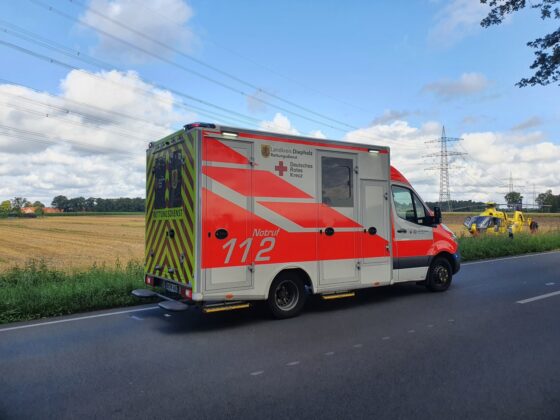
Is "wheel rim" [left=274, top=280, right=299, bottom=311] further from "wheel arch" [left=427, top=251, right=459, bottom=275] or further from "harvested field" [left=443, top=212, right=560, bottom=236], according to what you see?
"harvested field" [left=443, top=212, right=560, bottom=236]

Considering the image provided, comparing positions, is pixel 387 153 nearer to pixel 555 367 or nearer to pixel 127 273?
pixel 555 367

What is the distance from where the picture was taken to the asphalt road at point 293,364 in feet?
12.6

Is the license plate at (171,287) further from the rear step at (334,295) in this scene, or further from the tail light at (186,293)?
the rear step at (334,295)

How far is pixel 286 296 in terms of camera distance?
725 centimetres

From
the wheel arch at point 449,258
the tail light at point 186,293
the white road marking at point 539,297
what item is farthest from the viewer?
the wheel arch at point 449,258

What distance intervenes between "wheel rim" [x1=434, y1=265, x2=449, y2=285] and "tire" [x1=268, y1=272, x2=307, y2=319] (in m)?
3.57

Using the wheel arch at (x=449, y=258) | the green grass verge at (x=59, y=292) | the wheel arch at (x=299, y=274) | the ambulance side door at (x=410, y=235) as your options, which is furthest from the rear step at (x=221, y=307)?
the wheel arch at (x=449, y=258)

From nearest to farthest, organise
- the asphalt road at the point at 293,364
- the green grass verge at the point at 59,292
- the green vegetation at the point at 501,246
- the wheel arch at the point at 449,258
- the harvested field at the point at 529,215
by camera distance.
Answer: the asphalt road at the point at 293,364
the green grass verge at the point at 59,292
the wheel arch at the point at 449,258
the green vegetation at the point at 501,246
the harvested field at the point at 529,215

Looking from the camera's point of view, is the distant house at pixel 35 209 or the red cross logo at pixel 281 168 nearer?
the red cross logo at pixel 281 168

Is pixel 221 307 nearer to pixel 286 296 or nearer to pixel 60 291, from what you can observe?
pixel 286 296

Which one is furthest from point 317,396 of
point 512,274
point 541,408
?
point 512,274

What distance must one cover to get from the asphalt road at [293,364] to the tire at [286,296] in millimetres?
185

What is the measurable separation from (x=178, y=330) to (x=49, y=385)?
223cm

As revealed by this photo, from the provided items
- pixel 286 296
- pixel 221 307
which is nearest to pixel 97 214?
pixel 286 296
